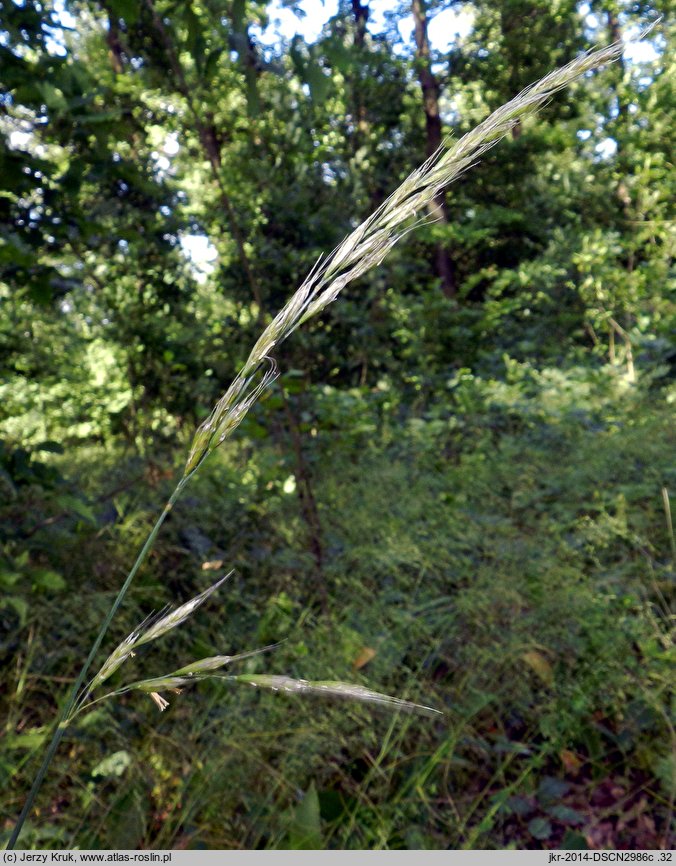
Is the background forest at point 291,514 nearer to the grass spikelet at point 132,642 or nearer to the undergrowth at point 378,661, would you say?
the undergrowth at point 378,661

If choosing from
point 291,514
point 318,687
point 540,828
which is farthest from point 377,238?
point 291,514

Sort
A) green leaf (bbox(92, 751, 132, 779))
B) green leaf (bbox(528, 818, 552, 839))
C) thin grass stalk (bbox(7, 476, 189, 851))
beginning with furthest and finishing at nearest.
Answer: green leaf (bbox(92, 751, 132, 779)) < green leaf (bbox(528, 818, 552, 839)) < thin grass stalk (bbox(7, 476, 189, 851))

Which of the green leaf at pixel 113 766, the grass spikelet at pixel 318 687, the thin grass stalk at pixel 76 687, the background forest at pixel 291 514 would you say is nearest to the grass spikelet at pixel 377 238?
the thin grass stalk at pixel 76 687

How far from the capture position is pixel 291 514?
3.23 metres

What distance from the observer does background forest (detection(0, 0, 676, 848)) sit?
1.96 m

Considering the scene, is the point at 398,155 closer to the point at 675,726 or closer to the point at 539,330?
the point at 539,330

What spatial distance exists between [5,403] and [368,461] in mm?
1983

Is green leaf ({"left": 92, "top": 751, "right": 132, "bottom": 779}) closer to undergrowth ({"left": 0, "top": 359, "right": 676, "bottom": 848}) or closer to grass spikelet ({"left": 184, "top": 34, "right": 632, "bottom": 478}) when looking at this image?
undergrowth ({"left": 0, "top": 359, "right": 676, "bottom": 848})

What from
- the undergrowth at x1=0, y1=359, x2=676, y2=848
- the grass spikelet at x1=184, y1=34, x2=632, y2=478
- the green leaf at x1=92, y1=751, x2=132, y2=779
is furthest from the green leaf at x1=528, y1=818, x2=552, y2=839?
the grass spikelet at x1=184, y1=34, x2=632, y2=478

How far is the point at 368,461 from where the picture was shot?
4039mm

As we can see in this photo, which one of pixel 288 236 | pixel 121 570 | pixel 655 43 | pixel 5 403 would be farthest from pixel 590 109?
pixel 121 570

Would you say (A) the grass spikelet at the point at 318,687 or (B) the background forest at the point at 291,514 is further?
(B) the background forest at the point at 291,514

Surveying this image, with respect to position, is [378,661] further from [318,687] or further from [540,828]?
[318,687]

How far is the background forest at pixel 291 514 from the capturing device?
1956mm
